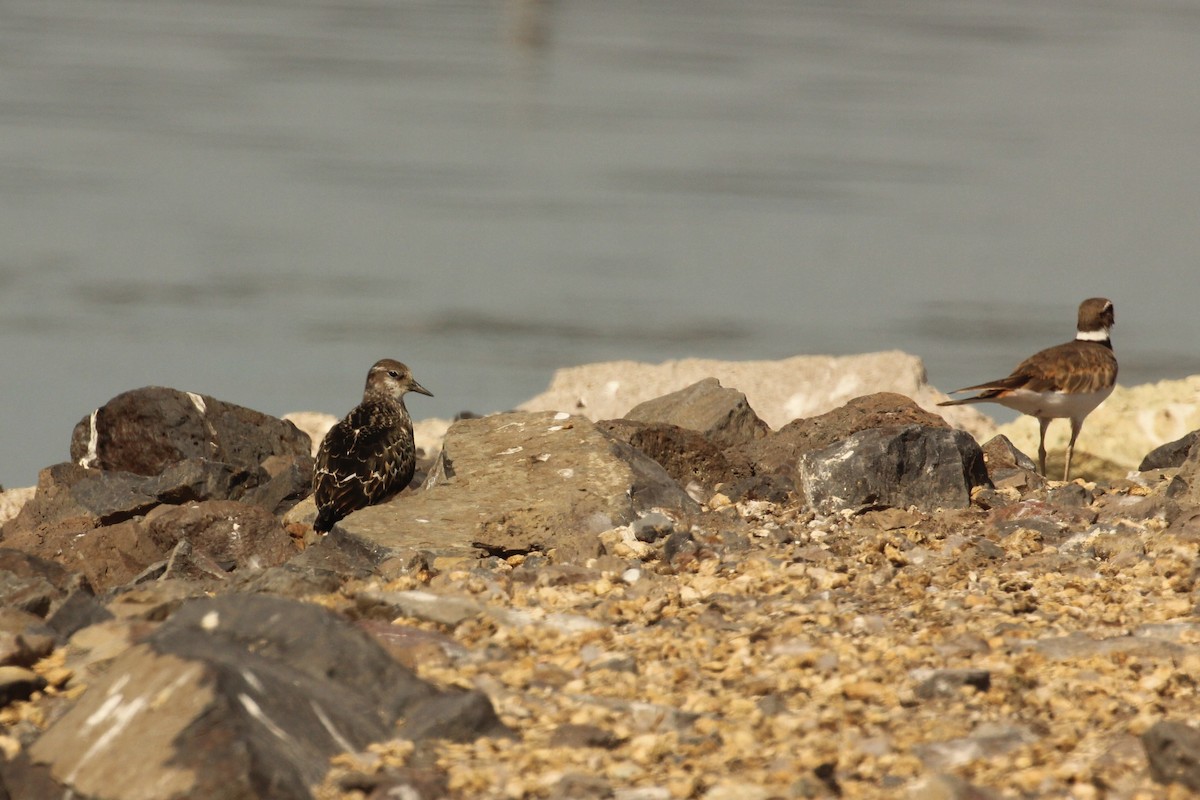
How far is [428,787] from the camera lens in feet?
14.0

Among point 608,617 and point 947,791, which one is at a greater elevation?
point 947,791

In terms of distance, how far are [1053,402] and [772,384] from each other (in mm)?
2489

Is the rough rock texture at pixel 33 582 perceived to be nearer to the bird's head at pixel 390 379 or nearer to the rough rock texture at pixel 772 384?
the bird's head at pixel 390 379

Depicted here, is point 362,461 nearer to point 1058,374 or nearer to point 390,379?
point 390,379

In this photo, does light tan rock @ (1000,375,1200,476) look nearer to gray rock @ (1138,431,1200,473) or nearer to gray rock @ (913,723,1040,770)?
gray rock @ (1138,431,1200,473)

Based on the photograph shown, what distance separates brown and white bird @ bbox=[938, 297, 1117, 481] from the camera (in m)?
9.80

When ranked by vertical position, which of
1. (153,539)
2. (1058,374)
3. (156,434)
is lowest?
(153,539)

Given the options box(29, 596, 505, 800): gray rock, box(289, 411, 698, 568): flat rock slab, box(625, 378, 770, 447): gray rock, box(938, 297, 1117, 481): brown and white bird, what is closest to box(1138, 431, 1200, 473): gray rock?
box(938, 297, 1117, 481): brown and white bird

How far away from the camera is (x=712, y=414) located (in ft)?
31.0

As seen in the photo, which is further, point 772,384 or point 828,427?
point 772,384

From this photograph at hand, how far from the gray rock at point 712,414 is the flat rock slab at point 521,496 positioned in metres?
1.21

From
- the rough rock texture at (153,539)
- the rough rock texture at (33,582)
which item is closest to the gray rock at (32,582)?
the rough rock texture at (33,582)

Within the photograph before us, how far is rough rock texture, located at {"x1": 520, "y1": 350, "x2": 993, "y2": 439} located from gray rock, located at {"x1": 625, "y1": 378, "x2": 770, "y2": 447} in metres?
1.76

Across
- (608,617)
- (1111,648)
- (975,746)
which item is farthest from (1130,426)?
(975,746)
